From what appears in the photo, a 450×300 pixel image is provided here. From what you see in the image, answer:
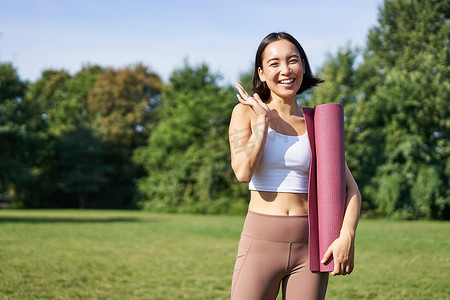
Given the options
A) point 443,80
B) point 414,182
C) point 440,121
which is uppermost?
point 443,80

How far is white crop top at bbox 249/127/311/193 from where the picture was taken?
2344mm

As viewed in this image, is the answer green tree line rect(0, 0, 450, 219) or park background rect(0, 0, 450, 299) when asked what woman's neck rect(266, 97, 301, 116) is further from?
green tree line rect(0, 0, 450, 219)

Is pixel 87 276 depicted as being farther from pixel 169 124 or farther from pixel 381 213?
pixel 169 124

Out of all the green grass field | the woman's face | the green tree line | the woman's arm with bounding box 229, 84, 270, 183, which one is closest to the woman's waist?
the woman's arm with bounding box 229, 84, 270, 183

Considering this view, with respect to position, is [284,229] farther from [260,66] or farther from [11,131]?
[11,131]

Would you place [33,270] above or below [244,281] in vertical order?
below

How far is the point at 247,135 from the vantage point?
92.4 inches

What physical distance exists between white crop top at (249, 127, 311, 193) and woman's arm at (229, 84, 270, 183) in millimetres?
94

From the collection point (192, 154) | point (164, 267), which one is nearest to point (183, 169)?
point (192, 154)

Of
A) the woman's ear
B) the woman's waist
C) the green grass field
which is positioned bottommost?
the green grass field

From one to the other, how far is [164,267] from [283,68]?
8.29m

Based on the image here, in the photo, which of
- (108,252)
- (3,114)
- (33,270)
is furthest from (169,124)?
(33,270)

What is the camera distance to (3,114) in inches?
1294

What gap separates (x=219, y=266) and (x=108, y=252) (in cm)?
348
